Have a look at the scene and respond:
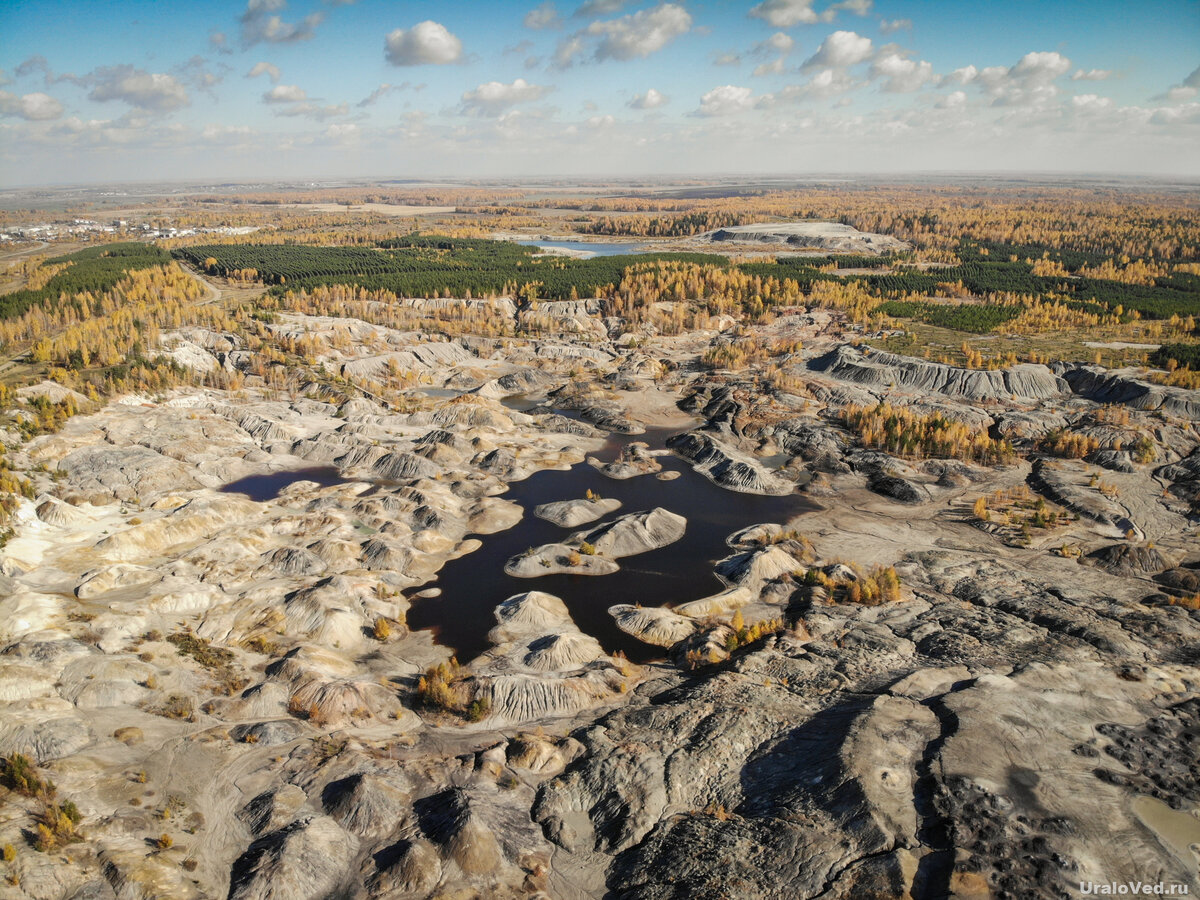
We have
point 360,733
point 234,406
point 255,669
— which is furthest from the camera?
point 234,406

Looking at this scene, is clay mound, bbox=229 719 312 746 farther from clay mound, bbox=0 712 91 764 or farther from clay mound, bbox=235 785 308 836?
clay mound, bbox=0 712 91 764

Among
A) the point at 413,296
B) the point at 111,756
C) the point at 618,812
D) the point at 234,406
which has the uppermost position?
the point at 413,296

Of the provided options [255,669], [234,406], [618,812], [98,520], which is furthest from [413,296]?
[618,812]

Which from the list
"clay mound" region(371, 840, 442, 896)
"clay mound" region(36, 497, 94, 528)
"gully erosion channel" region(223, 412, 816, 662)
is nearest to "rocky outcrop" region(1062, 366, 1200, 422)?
"gully erosion channel" region(223, 412, 816, 662)

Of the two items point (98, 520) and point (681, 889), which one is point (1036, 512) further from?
point (98, 520)

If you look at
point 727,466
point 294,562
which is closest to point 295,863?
point 294,562

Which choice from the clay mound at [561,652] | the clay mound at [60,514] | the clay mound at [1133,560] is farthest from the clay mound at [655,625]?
the clay mound at [60,514]

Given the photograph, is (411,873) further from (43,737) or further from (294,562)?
(294,562)

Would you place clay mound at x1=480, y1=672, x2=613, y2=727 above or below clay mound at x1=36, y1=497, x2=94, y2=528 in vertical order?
below
